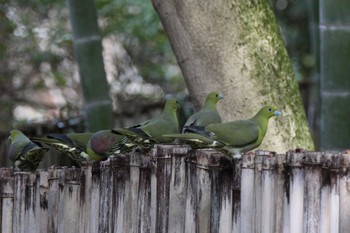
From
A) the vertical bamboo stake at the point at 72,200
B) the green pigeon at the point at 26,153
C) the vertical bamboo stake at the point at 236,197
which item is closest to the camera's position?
the vertical bamboo stake at the point at 236,197

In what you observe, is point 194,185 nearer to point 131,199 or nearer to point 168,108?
point 131,199

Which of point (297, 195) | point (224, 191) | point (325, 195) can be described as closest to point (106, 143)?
point (224, 191)

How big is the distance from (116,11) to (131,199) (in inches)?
271

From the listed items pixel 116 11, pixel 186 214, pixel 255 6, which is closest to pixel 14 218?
pixel 186 214

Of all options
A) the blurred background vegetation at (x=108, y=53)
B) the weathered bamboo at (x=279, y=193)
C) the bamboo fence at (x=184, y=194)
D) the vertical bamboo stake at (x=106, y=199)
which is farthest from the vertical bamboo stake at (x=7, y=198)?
the blurred background vegetation at (x=108, y=53)

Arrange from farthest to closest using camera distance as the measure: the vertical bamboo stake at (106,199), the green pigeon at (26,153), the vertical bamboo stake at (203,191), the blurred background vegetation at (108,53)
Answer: the blurred background vegetation at (108,53)
the green pigeon at (26,153)
the vertical bamboo stake at (106,199)
the vertical bamboo stake at (203,191)

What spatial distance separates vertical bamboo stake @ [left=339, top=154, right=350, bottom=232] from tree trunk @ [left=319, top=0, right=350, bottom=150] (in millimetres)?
2328

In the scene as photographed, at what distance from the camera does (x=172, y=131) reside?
3.89 meters

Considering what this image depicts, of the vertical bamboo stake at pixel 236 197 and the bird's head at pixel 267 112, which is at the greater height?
the bird's head at pixel 267 112

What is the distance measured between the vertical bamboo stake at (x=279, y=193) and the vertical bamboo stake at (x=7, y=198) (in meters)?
1.92

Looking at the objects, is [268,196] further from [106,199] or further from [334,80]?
[334,80]

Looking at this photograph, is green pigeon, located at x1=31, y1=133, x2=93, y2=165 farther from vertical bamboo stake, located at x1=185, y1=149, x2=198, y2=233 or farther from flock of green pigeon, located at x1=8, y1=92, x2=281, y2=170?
vertical bamboo stake, located at x1=185, y1=149, x2=198, y2=233

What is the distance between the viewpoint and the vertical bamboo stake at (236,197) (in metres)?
3.21

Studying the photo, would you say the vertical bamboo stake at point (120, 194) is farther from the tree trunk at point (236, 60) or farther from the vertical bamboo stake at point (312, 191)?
the tree trunk at point (236, 60)
